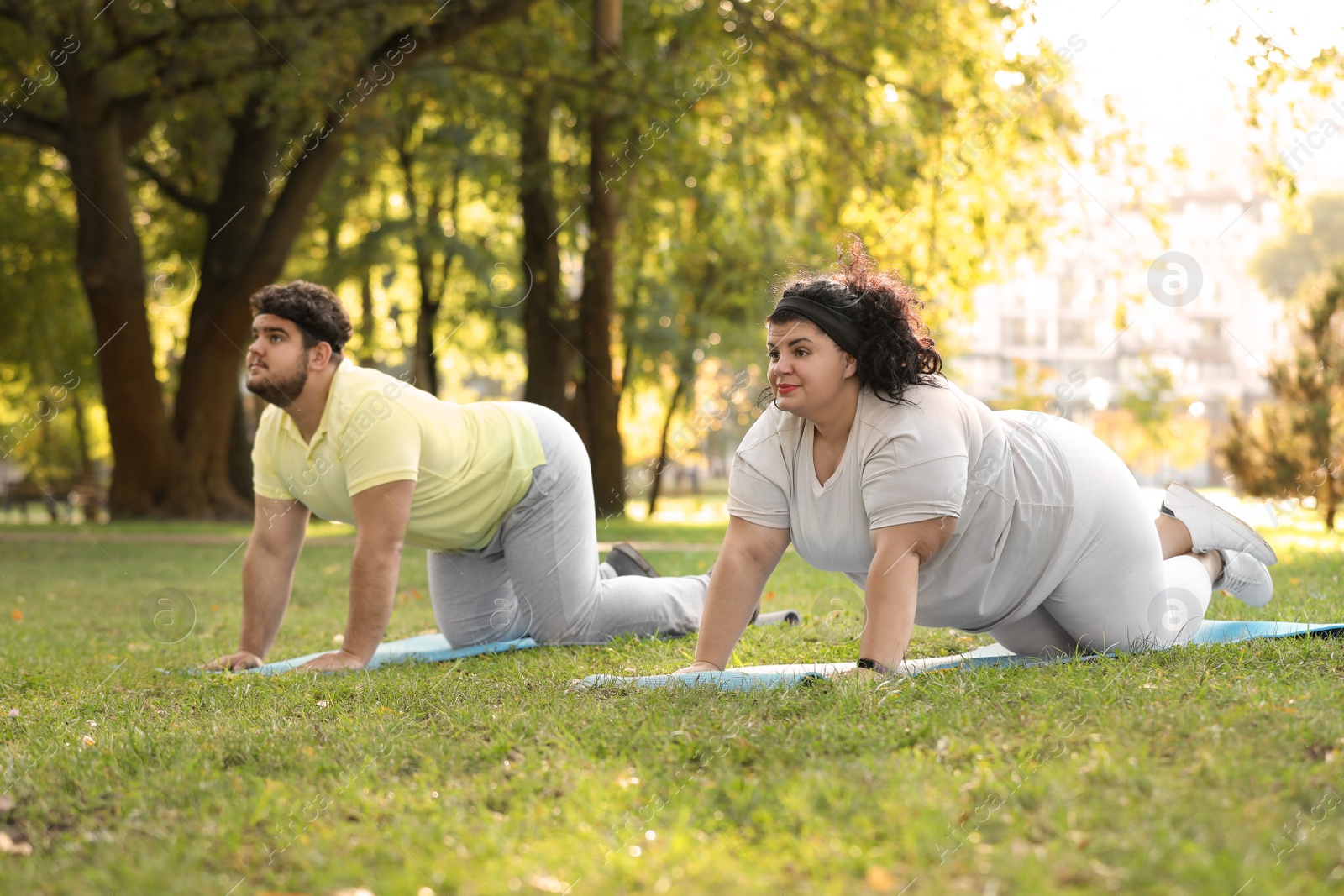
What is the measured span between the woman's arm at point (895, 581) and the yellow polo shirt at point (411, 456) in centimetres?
215

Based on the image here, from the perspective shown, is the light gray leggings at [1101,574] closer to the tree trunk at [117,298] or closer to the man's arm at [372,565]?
the man's arm at [372,565]

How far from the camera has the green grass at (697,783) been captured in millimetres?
2430

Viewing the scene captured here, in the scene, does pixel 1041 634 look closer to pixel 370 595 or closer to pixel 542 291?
pixel 370 595

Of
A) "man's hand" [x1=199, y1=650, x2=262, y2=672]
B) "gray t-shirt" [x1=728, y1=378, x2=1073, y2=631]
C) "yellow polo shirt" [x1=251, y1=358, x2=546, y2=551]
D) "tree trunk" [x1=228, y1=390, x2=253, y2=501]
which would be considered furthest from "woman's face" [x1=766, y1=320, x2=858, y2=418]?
"tree trunk" [x1=228, y1=390, x2=253, y2=501]

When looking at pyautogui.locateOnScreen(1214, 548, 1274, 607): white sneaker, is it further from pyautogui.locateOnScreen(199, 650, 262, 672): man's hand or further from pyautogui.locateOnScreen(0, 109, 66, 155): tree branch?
pyautogui.locateOnScreen(0, 109, 66, 155): tree branch

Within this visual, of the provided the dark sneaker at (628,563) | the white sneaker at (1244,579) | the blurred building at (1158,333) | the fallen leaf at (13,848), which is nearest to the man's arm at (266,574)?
the dark sneaker at (628,563)

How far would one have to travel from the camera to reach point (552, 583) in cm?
555

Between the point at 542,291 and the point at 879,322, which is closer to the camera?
the point at 879,322

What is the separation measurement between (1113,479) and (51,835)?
3.41m

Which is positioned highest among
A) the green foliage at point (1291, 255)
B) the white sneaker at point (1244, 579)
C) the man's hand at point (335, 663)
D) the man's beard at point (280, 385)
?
the green foliage at point (1291, 255)

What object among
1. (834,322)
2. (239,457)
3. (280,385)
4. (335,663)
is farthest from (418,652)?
(239,457)

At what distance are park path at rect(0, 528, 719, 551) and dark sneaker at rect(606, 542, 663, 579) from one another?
5764mm

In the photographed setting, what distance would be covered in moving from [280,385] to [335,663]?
3.88 ft

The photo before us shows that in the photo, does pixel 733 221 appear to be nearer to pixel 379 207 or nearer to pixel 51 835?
pixel 379 207
